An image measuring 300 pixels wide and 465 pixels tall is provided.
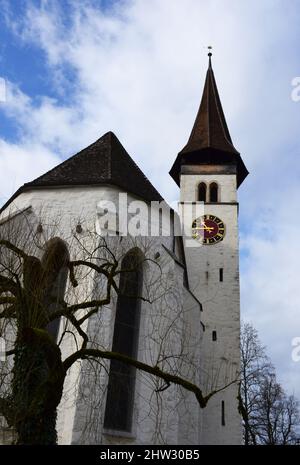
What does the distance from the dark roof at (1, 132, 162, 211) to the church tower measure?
6925mm

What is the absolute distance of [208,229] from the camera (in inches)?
934

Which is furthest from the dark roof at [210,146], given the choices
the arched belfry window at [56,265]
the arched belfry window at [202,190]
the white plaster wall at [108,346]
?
the arched belfry window at [56,265]

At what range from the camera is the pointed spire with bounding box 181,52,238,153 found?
26222mm

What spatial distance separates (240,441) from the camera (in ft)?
60.5

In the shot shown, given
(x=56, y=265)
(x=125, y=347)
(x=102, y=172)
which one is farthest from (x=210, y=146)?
(x=56, y=265)

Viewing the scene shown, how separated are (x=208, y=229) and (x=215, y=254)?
1394mm

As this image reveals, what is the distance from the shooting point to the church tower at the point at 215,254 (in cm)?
1895

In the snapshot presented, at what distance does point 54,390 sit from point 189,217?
57.2 ft

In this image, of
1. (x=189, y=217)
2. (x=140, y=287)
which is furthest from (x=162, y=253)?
(x=189, y=217)

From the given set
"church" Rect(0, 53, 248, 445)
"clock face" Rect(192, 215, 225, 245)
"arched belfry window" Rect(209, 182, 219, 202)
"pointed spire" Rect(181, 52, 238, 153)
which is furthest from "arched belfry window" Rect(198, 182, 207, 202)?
"church" Rect(0, 53, 248, 445)

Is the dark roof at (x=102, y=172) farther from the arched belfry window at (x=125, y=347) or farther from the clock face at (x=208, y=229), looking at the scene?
the clock face at (x=208, y=229)

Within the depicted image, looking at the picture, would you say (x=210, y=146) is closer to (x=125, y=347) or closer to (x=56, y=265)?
(x=125, y=347)

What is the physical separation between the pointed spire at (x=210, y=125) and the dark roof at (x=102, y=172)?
34.8ft

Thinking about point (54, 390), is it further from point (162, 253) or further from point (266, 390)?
point (266, 390)
